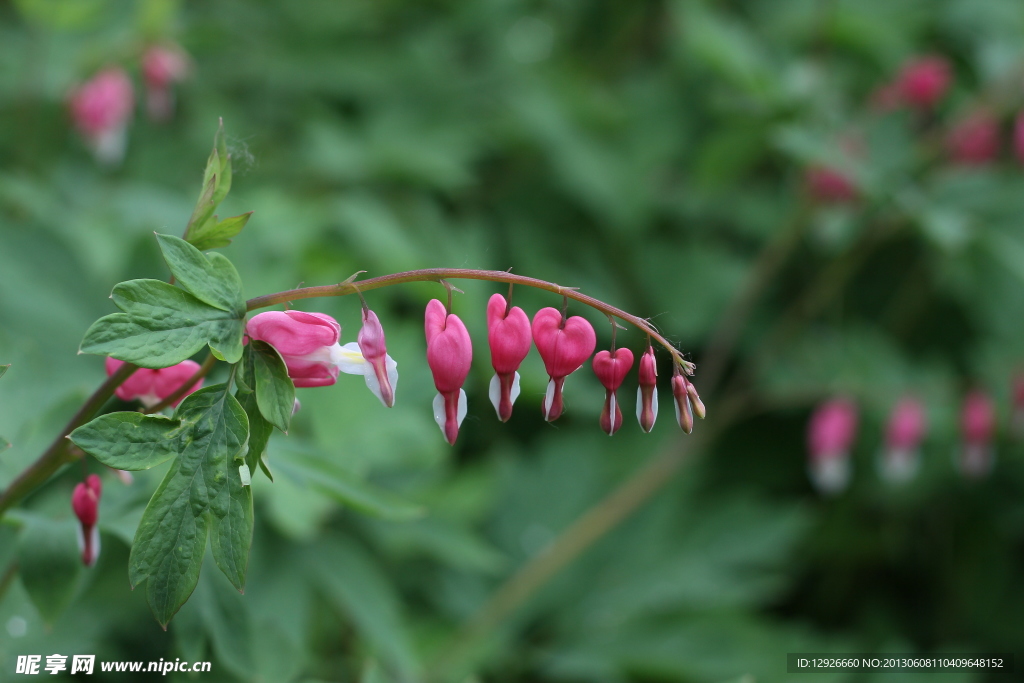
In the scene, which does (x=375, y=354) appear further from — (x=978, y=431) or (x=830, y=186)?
(x=978, y=431)

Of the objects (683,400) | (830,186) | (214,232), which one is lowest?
(683,400)

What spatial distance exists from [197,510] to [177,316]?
6.0 inches

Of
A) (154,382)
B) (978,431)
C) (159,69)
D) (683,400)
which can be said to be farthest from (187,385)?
(978,431)

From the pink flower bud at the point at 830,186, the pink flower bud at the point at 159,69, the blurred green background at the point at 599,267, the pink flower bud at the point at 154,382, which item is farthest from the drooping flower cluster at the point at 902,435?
the pink flower bud at the point at 159,69

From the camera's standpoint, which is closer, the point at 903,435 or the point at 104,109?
the point at 104,109

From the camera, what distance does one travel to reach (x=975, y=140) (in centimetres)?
224

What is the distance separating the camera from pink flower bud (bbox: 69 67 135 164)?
2004mm

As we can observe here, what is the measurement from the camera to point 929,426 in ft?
7.57

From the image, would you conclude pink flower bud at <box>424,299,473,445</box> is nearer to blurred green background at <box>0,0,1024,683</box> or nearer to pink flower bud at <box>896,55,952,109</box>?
blurred green background at <box>0,0,1024,683</box>

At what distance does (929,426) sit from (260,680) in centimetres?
207

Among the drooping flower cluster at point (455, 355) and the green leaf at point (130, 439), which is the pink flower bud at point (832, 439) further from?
the green leaf at point (130, 439)

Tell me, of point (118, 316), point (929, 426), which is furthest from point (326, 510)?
point (929, 426)

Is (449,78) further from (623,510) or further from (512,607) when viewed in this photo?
(512,607)

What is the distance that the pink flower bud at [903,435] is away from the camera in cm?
210
